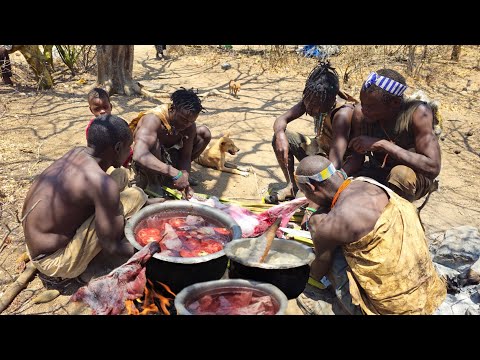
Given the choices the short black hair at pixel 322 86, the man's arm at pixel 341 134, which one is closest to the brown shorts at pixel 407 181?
the man's arm at pixel 341 134

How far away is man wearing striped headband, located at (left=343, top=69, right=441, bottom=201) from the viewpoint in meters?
3.70

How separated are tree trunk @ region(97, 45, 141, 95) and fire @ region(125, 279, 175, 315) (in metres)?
5.31

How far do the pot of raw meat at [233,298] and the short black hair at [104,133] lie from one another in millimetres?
1223

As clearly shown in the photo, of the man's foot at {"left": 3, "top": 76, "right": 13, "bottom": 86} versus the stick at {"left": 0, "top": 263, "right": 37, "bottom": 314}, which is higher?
the man's foot at {"left": 3, "top": 76, "right": 13, "bottom": 86}

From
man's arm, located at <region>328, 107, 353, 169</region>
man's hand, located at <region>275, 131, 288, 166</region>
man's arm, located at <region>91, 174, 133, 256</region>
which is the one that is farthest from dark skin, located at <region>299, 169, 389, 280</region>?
man's hand, located at <region>275, 131, 288, 166</region>

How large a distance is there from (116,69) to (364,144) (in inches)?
204

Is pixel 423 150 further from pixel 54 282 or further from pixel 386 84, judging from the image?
pixel 54 282

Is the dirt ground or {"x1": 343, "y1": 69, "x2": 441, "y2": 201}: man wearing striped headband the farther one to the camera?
the dirt ground

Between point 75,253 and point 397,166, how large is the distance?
2.73 metres

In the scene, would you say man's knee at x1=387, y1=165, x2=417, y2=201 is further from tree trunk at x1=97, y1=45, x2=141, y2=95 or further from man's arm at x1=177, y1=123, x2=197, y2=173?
tree trunk at x1=97, y1=45, x2=141, y2=95

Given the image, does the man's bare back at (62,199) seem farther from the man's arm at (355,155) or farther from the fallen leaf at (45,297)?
the man's arm at (355,155)

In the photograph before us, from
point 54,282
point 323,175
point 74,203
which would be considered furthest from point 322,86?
point 54,282

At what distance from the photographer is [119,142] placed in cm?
323

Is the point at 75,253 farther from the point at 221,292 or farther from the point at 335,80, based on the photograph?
the point at 335,80
